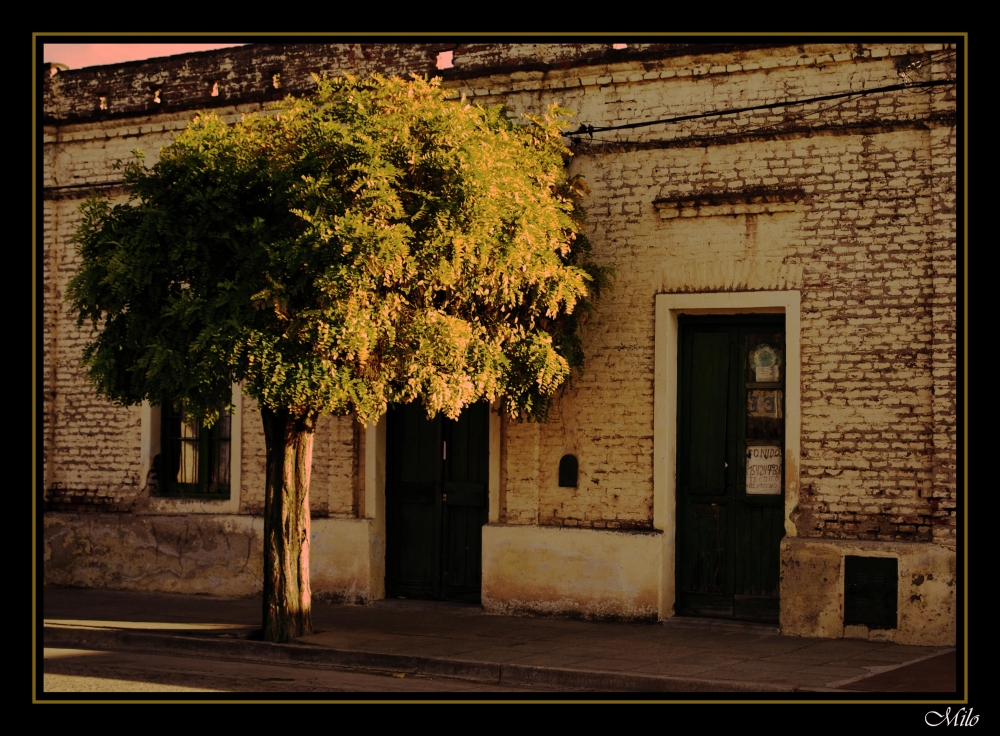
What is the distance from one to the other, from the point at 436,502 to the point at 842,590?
4.26 meters

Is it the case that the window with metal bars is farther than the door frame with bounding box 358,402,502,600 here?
Yes

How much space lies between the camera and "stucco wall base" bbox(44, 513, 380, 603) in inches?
500

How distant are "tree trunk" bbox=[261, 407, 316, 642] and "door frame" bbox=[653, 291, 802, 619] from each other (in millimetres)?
3288

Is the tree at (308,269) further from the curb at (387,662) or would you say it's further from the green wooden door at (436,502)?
the green wooden door at (436,502)

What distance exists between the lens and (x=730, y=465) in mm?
11375

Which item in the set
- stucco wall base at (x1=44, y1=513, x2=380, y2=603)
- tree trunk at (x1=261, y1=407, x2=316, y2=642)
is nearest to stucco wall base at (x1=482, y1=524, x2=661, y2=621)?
stucco wall base at (x1=44, y1=513, x2=380, y2=603)

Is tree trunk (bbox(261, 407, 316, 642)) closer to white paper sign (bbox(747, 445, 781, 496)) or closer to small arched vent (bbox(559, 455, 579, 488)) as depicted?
small arched vent (bbox(559, 455, 579, 488))

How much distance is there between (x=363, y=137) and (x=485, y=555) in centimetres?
462

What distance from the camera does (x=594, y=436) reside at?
1177cm

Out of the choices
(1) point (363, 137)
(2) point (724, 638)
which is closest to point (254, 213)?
(1) point (363, 137)

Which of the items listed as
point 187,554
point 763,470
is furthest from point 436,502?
point 763,470

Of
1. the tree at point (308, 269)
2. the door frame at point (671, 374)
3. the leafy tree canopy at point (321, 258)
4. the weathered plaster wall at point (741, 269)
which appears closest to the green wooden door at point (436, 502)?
the weathered plaster wall at point (741, 269)

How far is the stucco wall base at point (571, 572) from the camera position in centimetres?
1130

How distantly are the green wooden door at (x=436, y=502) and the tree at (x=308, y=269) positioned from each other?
2.45m
